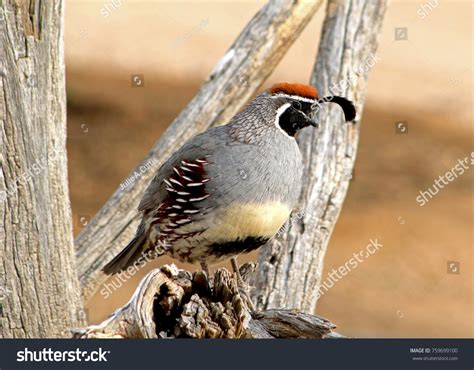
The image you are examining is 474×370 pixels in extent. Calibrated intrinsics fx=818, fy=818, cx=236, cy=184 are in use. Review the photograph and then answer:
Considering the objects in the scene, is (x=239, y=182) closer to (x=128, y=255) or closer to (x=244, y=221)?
(x=244, y=221)

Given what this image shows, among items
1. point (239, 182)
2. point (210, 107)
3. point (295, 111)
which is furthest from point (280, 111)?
point (210, 107)

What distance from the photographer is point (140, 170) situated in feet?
19.5

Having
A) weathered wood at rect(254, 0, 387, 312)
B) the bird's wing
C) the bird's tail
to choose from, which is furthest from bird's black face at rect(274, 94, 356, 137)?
weathered wood at rect(254, 0, 387, 312)

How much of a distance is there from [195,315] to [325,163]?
2.23m

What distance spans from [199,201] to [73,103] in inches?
387

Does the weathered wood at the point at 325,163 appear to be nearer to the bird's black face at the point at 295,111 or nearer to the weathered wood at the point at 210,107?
the weathered wood at the point at 210,107

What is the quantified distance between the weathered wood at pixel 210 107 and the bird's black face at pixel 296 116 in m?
1.70

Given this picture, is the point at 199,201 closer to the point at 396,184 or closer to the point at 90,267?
the point at 90,267

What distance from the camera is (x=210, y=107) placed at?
609 centimetres

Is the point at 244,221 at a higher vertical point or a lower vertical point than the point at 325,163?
lower

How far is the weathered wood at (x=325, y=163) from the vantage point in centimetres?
544

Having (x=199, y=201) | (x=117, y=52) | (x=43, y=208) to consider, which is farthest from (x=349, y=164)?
(x=117, y=52)

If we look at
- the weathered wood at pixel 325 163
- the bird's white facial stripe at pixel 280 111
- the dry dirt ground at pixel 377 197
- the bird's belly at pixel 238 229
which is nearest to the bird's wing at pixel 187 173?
the bird's belly at pixel 238 229

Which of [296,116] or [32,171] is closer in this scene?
[32,171]
